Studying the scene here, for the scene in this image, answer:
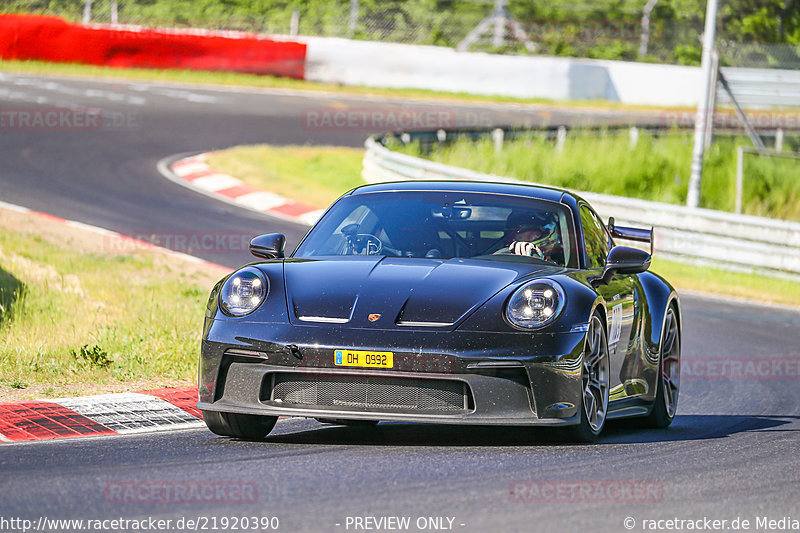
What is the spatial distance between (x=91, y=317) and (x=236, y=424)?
171 inches

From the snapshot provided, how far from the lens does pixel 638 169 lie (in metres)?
25.2

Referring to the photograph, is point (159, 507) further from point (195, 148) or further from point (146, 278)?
point (195, 148)

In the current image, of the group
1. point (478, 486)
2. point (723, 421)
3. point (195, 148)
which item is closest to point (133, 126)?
point (195, 148)

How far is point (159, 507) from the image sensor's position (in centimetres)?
→ 464

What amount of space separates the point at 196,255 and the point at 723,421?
803cm

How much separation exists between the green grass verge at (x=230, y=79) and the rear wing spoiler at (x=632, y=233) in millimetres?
25868

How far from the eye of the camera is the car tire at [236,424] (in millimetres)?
6285

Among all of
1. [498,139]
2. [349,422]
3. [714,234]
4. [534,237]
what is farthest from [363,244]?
[498,139]

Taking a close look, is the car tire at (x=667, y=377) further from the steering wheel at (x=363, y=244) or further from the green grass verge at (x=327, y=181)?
the green grass verge at (x=327, y=181)

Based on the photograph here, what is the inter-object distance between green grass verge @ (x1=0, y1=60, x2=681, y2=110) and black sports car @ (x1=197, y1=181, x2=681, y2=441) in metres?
27.1

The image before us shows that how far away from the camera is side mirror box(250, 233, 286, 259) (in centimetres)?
704

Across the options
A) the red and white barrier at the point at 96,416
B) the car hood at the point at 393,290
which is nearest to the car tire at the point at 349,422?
the red and white barrier at the point at 96,416

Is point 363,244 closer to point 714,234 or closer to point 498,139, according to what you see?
point 714,234

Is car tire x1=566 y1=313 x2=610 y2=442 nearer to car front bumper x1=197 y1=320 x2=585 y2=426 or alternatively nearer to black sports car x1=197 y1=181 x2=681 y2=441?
black sports car x1=197 y1=181 x2=681 y2=441
